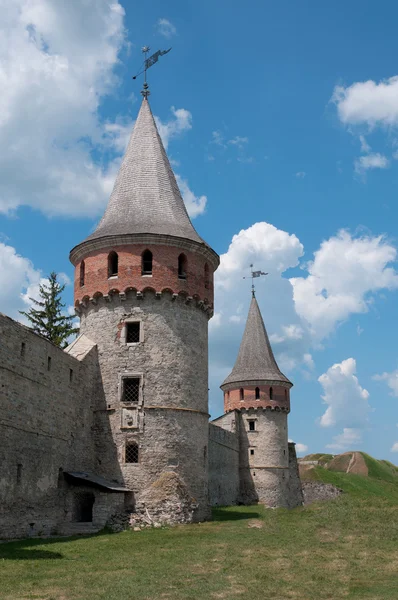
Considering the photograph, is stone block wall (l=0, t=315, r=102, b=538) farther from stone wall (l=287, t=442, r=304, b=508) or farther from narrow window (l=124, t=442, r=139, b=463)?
stone wall (l=287, t=442, r=304, b=508)

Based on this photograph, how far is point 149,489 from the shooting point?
23062mm

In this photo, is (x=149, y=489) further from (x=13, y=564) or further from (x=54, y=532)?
(x=13, y=564)

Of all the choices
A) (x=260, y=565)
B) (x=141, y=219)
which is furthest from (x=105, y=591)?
(x=141, y=219)

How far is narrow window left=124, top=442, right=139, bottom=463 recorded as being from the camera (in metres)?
23.6

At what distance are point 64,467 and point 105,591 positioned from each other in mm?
10158

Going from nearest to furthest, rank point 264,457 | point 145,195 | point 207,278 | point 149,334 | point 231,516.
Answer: point 149,334, point 207,278, point 145,195, point 231,516, point 264,457

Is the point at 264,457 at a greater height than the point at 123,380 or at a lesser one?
lesser

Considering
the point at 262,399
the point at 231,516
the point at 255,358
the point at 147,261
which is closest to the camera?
the point at 147,261

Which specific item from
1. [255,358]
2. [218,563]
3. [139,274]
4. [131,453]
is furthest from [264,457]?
[218,563]

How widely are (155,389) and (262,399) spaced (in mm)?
20739

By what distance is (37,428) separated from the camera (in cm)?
2000

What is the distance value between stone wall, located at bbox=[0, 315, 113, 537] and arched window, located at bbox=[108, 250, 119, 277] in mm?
3753

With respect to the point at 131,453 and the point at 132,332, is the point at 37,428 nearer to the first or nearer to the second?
the point at 131,453

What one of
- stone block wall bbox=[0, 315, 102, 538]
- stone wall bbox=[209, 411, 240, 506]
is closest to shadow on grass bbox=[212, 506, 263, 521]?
stone wall bbox=[209, 411, 240, 506]
